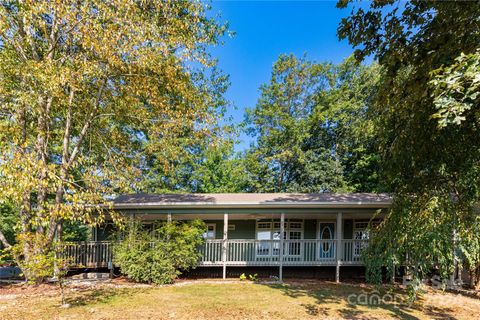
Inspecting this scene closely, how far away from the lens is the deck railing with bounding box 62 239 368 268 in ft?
37.1

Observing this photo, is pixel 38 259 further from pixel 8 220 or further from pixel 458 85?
pixel 8 220

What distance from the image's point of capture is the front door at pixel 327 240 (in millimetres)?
11967

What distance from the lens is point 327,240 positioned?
11445 mm

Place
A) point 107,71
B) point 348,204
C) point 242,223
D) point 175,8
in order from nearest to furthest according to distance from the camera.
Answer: point 107,71 < point 175,8 < point 348,204 < point 242,223

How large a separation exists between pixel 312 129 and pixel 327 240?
13.3 meters

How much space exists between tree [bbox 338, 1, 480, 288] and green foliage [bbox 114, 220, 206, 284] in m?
6.45

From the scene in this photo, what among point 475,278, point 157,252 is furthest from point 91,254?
point 475,278

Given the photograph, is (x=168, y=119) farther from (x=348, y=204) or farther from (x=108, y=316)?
(x=348, y=204)

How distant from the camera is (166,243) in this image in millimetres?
10188

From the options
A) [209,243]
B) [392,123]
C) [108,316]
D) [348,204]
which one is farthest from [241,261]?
[392,123]

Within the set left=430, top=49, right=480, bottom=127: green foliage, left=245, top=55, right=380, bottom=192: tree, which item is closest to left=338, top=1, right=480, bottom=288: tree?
left=430, top=49, right=480, bottom=127: green foliage

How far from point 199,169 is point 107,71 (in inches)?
587

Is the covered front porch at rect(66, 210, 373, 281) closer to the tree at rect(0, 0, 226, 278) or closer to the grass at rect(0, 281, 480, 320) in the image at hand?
the grass at rect(0, 281, 480, 320)

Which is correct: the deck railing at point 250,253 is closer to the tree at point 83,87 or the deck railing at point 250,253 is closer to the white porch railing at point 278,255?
the white porch railing at point 278,255
